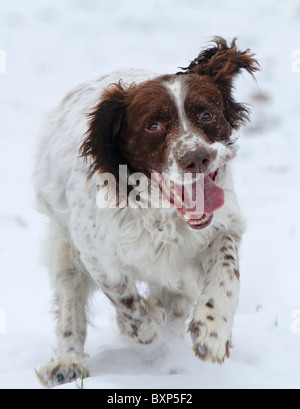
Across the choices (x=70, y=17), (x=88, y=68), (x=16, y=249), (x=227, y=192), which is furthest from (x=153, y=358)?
(x=70, y=17)

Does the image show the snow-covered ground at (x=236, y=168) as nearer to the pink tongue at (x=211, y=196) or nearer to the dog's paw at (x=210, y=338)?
the dog's paw at (x=210, y=338)

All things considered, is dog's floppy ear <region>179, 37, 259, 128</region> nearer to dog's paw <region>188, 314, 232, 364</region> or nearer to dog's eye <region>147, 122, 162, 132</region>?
dog's eye <region>147, 122, 162, 132</region>

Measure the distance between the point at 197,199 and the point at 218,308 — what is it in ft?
1.53

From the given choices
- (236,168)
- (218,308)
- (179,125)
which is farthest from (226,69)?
(236,168)

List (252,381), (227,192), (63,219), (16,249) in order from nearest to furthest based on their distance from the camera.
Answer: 1. (252,381)
2. (227,192)
3. (63,219)
4. (16,249)

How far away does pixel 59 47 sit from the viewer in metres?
8.73

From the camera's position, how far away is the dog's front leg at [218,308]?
2828 mm

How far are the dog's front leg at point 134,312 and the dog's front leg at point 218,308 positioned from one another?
426mm

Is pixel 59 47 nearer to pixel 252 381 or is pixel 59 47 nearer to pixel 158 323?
pixel 158 323

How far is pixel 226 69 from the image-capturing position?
3.19 meters

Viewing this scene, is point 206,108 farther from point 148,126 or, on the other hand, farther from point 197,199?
point 197,199

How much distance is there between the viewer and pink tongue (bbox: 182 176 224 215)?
2859 millimetres

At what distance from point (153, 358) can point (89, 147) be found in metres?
1.15

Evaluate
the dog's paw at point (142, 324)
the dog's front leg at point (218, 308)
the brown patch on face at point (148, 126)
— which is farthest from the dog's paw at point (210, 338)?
the brown patch on face at point (148, 126)
